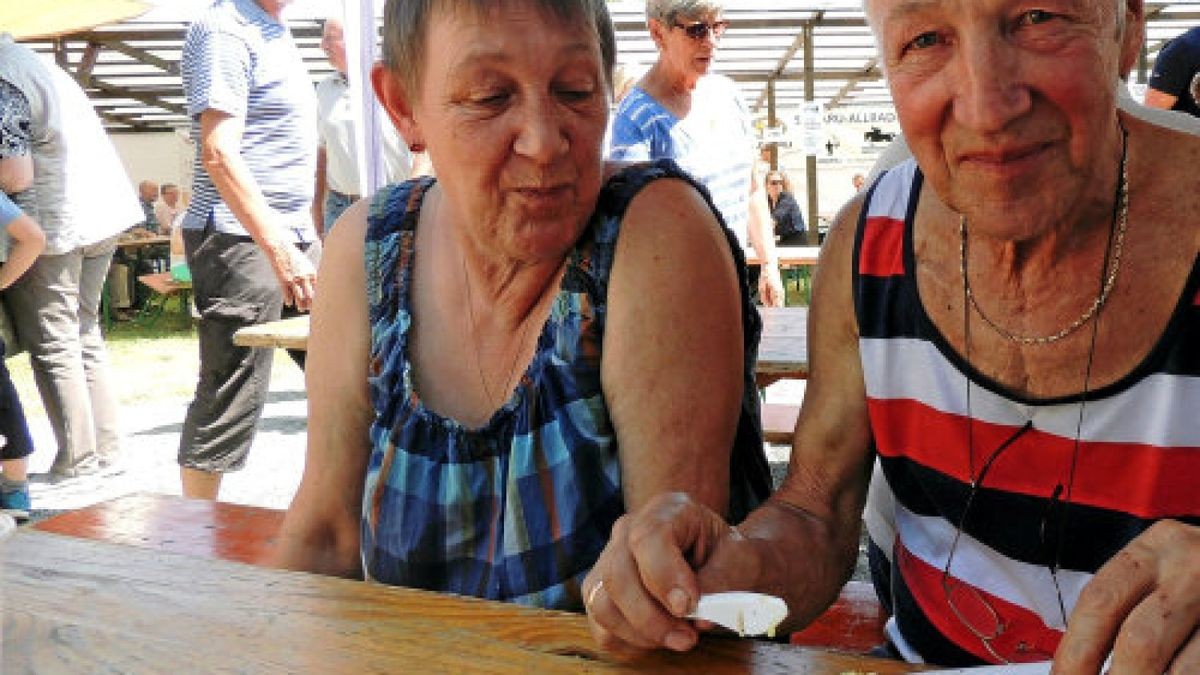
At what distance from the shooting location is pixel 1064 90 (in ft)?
3.88

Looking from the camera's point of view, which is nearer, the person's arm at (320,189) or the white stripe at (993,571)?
the white stripe at (993,571)

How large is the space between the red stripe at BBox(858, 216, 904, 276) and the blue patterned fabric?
0.21 m

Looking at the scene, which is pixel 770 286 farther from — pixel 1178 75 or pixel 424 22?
pixel 424 22

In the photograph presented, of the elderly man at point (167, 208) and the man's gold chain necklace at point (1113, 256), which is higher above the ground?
the man's gold chain necklace at point (1113, 256)

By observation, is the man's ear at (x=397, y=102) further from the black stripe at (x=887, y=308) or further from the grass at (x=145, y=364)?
the grass at (x=145, y=364)

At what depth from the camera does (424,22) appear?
1.56 meters

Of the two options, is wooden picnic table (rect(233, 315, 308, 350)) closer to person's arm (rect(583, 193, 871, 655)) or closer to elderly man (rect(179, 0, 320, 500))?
elderly man (rect(179, 0, 320, 500))

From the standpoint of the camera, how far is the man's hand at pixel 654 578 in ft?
3.57

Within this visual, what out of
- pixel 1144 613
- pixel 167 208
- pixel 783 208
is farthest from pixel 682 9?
pixel 167 208

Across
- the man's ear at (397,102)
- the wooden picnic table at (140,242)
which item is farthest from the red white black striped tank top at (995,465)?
the wooden picnic table at (140,242)

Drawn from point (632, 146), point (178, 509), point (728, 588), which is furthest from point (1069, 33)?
point (632, 146)

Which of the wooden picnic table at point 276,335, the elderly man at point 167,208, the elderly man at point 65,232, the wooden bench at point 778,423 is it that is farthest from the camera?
the elderly man at point 167,208

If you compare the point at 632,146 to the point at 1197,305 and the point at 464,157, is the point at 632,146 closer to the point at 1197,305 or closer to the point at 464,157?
the point at 464,157

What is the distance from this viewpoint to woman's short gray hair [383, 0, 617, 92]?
150 cm
